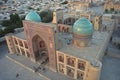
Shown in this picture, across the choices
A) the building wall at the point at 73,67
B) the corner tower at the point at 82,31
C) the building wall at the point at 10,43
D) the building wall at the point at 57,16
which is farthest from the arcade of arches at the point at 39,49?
the building wall at the point at 57,16

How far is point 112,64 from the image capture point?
22906 mm

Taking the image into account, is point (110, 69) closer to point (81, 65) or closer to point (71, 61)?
point (81, 65)

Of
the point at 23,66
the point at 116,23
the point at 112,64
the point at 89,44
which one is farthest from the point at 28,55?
the point at 116,23

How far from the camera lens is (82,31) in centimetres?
1980

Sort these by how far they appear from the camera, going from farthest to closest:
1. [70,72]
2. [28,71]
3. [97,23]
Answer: [97,23]
[28,71]
[70,72]

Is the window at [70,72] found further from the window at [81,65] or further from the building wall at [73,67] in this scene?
the window at [81,65]

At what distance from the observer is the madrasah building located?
58.6 feet

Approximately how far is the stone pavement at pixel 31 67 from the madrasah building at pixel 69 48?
605 millimetres

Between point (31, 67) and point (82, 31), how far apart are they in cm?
1089

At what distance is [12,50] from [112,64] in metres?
19.7

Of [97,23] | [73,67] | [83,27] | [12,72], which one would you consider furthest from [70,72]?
[97,23]

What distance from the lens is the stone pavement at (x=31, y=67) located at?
20.2m

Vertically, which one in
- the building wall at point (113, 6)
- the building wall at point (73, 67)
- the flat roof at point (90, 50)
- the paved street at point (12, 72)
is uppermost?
the building wall at point (113, 6)

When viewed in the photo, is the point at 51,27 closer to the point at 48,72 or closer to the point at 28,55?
the point at 48,72
